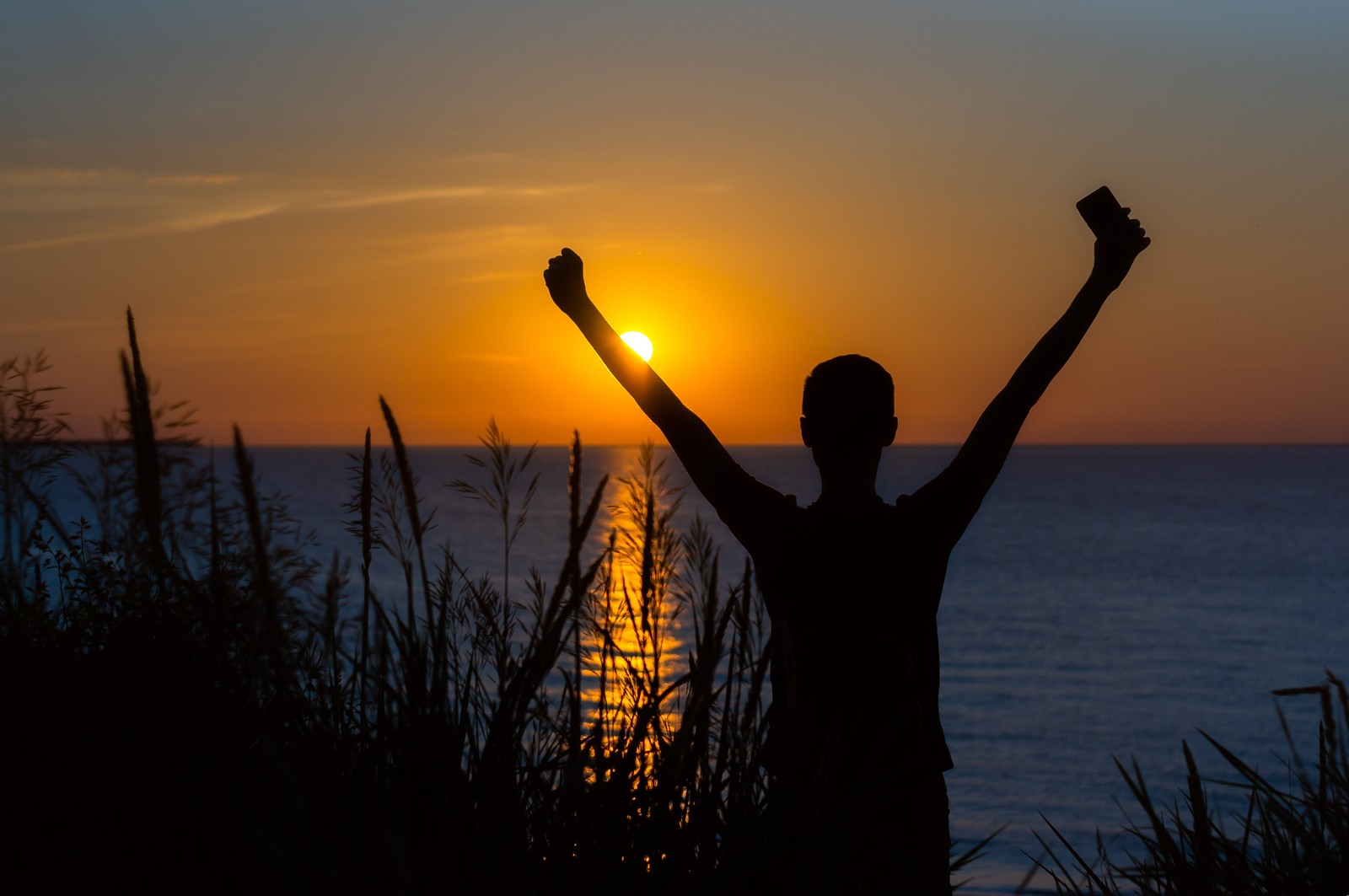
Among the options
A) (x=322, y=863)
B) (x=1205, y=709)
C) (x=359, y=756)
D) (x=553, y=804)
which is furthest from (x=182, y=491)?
(x=1205, y=709)

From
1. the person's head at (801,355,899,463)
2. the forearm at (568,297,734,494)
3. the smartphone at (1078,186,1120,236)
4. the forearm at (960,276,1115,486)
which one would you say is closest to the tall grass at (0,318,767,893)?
the forearm at (568,297,734,494)

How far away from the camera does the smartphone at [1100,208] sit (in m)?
2.76

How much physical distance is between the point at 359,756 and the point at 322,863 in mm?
489

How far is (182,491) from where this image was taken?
2.43 meters

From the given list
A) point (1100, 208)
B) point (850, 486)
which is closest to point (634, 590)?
point (850, 486)

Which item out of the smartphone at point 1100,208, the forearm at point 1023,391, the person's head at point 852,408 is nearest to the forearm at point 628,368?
the person's head at point 852,408

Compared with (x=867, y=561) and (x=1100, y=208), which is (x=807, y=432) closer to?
(x=867, y=561)

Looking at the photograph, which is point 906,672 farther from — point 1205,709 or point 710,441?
point 1205,709

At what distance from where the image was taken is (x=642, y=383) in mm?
2660

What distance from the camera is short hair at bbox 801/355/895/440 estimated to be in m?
2.47

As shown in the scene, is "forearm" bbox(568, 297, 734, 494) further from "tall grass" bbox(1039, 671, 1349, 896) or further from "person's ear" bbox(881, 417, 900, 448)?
"tall grass" bbox(1039, 671, 1349, 896)

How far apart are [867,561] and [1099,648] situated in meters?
34.0

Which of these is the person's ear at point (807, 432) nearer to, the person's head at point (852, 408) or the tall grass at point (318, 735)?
the person's head at point (852, 408)

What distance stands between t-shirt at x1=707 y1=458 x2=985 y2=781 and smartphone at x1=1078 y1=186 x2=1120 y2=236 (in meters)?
0.73
